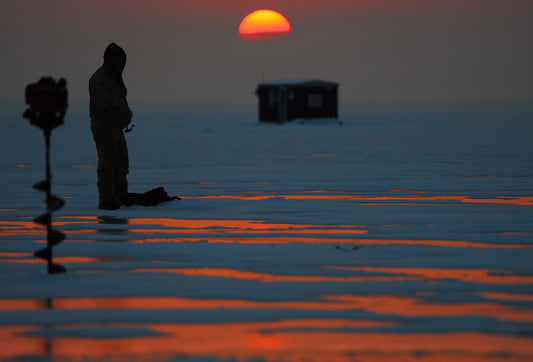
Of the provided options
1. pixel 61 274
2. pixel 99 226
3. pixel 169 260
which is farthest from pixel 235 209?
pixel 61 274

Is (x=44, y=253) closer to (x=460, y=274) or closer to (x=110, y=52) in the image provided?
(x=460, y=274)

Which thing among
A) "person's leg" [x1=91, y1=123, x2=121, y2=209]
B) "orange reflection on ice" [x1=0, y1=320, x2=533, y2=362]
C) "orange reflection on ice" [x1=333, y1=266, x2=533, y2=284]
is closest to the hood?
"person's leg" [x1=91, y1=123, x2=121, y2=209]

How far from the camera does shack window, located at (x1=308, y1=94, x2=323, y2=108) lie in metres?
62.3

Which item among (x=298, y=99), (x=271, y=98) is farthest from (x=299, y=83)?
(x=271, y=98)

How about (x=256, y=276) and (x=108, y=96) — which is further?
(x=108, y=96)

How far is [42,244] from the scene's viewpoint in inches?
338

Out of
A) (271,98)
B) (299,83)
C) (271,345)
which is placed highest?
(299,83)

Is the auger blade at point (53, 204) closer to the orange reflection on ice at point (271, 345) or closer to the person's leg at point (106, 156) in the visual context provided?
the orange reflection on ice at point (271, 345)

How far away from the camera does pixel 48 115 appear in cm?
712

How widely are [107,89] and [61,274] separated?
15.9 feet

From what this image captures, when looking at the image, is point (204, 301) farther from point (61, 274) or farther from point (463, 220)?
point (463, 220)

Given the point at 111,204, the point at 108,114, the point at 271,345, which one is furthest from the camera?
the point at 111,204

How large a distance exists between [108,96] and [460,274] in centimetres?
594

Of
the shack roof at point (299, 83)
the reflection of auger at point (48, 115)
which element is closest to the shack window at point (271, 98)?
the shack roof at point (299, 83)
